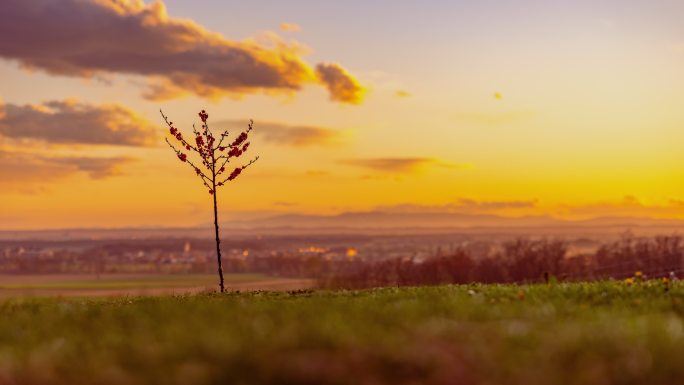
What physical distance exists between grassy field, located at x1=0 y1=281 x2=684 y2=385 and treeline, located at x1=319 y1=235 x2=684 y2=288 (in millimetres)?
100873

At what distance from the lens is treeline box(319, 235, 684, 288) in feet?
385

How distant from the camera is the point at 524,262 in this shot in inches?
4744

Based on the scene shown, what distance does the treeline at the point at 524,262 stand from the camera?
385 ft

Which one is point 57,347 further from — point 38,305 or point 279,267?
point 279,267

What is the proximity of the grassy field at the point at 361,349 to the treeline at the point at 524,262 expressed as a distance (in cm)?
10087

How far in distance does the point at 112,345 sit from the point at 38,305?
11.2 m

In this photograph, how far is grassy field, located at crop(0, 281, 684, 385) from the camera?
383 inches

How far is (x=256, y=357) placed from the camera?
10.1 metres

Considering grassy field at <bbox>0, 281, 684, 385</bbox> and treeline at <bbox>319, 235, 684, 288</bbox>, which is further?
treeline at <bbox>319, 235, 684, 288</bbox>

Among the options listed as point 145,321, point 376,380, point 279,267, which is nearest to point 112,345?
point 145,321

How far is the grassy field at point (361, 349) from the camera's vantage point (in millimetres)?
9727

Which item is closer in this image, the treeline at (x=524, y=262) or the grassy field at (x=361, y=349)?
the grassy field at (x=361, y=349)

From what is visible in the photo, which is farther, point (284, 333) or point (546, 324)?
point (546, 324)

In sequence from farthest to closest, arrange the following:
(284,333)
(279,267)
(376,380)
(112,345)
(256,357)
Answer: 1. (279,267)
2. (112,345)
3. (284,333)
4. (256,357)
5. (376,380)
